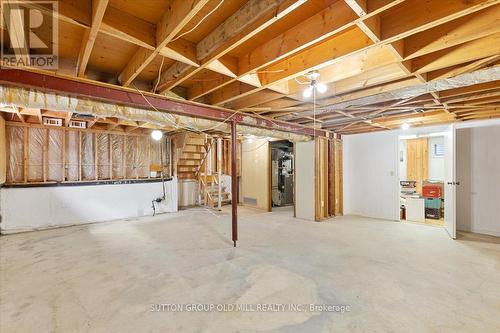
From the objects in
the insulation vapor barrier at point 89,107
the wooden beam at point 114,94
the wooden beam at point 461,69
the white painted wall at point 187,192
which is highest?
the wooden beam at point 461,69

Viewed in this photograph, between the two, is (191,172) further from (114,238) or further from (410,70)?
(410,70)

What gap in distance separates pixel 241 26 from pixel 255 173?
5.42 meters

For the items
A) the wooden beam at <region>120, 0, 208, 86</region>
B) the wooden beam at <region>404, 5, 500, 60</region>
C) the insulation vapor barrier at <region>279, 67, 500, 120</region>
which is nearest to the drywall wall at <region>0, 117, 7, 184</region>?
the wooden beam at <region>120, 0, 208, 86</region>

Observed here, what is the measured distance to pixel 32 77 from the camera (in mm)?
2074

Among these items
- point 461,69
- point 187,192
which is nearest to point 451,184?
point 461,69

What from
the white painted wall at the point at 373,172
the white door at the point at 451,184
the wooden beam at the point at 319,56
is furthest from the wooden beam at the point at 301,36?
the white painted wall at the point at 373,172

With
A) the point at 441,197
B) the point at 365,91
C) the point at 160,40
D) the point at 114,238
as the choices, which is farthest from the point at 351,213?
the point at 160,40

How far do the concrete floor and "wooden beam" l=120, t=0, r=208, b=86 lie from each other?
218 centimetres

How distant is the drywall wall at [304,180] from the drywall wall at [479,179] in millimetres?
2864

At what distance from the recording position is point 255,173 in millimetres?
6887

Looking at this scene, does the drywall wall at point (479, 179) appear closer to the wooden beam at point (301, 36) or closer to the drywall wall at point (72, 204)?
the wooden beam at point (301, 36)

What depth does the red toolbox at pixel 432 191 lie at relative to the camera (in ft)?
17.0

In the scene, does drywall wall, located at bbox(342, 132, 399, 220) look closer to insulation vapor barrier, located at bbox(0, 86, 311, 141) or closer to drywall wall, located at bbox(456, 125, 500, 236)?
drywall wall, located at bbox(456, 125, 500, 236)

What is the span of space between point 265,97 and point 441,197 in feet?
17.2
